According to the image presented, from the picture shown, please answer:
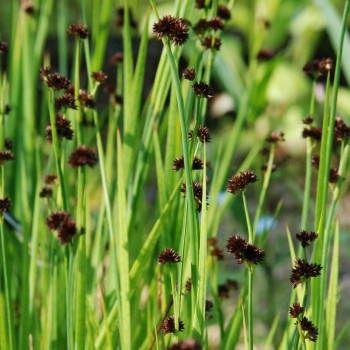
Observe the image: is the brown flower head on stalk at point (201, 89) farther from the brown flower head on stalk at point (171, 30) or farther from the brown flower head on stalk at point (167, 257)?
the brown flower head on stalk at point (167, 257)

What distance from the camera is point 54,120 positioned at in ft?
2.30

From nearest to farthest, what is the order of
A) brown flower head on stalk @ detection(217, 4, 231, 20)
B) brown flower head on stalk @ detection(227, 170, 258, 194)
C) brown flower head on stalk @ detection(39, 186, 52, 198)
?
brown flower head on stalk @ detection(227, 170, 258, 194) → brown flower head on stalk @ detection(39, 186, 52, 198) → brown flower head on stalk @ detection(217, 4, 231, 20)

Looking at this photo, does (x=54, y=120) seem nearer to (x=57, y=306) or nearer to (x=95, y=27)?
(x=57, y=306)

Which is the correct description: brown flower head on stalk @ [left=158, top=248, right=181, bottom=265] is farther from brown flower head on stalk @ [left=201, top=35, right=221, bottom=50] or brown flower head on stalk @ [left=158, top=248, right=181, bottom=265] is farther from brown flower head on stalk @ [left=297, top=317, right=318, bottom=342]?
brown flower head on stalk @ [left=201, top=35, right=221, bottom=50]

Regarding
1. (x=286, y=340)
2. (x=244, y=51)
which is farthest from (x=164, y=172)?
(x=244, y=51)

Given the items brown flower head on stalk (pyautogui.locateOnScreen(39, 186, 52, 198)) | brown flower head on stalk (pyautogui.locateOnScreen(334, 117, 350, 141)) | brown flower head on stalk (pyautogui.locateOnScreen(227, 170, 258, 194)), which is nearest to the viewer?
brown flower head on stalk (pyautogui.locateOnScreen(227, 170, 258, 194))

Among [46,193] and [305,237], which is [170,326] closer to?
[305,237]

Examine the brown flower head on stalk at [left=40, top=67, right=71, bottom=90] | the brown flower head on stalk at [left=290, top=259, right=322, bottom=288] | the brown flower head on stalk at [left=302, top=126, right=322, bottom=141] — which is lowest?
the brown flower head on stalk at [left=290, top=259, right=322, bottom=288]

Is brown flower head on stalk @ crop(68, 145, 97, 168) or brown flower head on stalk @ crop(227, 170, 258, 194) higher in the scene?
brown flower head on stalk @ crop(68, 145, 97, 168)

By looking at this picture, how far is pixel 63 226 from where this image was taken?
0.57 m

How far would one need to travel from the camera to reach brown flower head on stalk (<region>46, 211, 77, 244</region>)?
57 centimetres

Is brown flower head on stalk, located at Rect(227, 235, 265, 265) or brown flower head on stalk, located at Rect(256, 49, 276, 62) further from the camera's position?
brown flower head on stalk, located at Rect(256, 49, 276, 62)

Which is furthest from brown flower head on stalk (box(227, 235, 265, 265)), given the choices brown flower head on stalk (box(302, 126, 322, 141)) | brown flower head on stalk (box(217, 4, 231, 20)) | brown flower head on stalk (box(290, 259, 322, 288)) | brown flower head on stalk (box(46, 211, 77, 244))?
brown flower head on stalk (box(217, 4, 231, 20))

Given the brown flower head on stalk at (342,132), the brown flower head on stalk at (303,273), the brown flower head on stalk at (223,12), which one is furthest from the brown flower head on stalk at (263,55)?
the brown flower head on stalk at (303,273)
